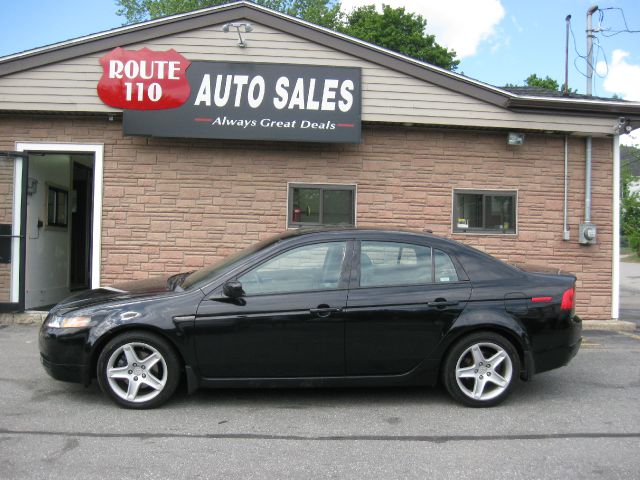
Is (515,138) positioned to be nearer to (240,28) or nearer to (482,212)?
(482,212)

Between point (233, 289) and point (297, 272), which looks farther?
point (297, 272)

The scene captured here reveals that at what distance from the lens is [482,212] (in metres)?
9.13

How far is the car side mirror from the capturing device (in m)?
4.59

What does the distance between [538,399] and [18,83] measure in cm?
815

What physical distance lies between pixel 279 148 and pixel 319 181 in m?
0.82

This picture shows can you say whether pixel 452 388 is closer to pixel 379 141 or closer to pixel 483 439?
pixel 483 439

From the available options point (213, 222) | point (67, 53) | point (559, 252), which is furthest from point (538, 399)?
point (67, 53)

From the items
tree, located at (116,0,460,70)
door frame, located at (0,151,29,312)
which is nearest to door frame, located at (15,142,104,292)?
door frame, located at (0,151,29,312)

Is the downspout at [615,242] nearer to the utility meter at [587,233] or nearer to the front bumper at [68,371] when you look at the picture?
the utility meter at [587,233]

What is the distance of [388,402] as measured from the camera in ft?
16.7

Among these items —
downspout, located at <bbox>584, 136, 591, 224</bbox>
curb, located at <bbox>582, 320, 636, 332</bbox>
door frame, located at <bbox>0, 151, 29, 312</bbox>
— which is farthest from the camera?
downspout, located at <bbox>584, 136, 591, 224</bbox>

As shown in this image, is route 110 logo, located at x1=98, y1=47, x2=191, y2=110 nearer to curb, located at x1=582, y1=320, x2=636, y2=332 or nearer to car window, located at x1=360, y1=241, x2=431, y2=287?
car window, located at x1=360, y1=241, x2=431, y2=287

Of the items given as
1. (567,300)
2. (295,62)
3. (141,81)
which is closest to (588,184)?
(567,300)

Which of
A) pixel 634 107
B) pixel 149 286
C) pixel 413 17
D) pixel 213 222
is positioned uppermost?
pixel 413 17
